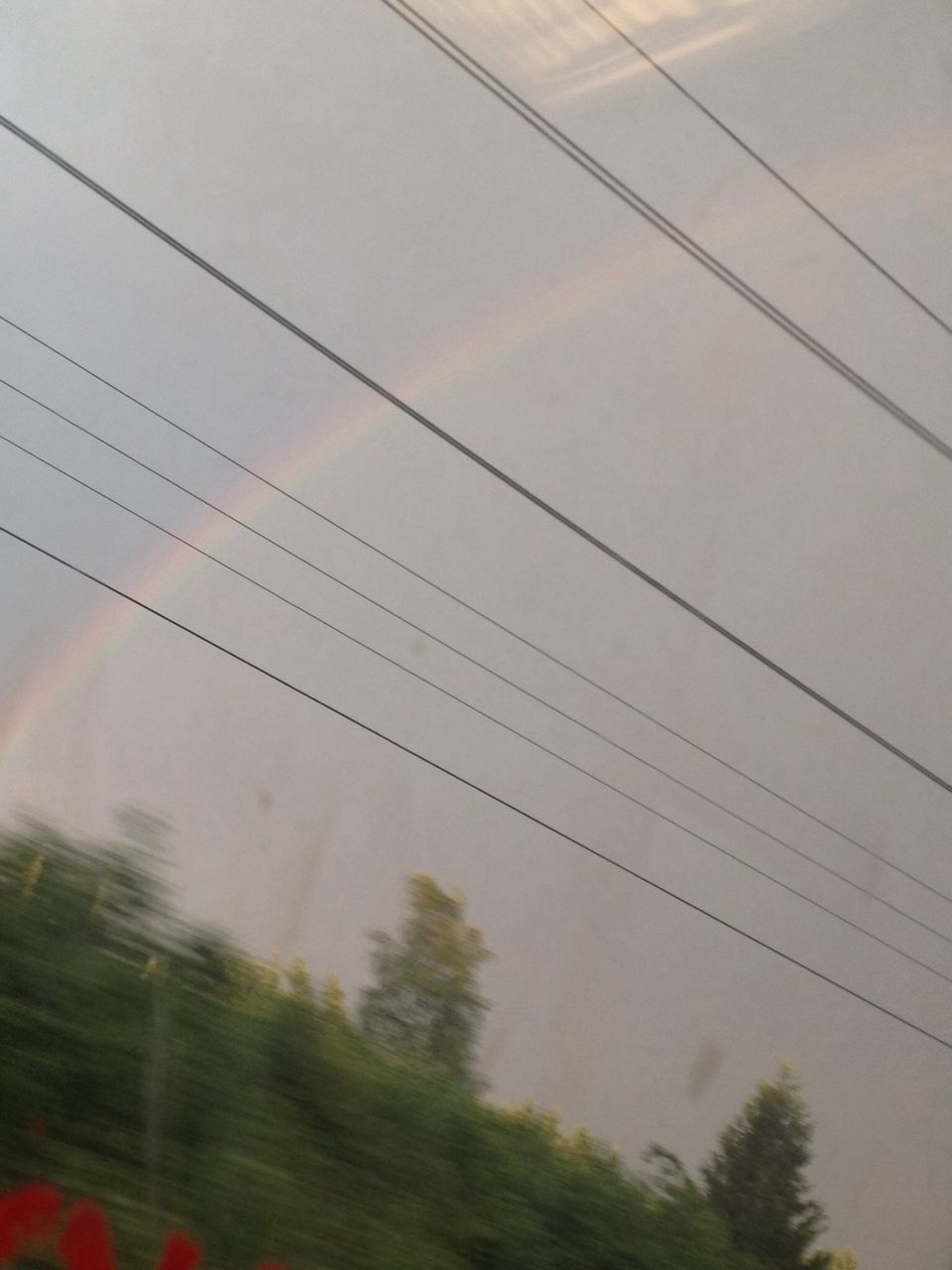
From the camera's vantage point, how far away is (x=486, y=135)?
159 cm

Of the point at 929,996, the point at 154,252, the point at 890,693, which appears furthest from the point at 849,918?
the point at 154,252

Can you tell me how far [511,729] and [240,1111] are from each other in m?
0.73

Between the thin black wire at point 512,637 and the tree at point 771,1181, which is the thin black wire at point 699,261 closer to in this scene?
the thin black wire at point 512,637

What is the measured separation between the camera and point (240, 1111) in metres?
0.80

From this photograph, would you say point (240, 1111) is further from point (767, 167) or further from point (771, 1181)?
point (767, 167)

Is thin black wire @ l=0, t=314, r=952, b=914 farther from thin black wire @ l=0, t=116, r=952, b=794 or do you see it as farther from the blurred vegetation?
the blurred vegetation

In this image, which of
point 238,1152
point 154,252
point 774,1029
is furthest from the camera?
point 774,1029

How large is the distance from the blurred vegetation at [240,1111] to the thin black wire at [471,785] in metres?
0.31

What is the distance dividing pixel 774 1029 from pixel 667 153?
49.2 inches

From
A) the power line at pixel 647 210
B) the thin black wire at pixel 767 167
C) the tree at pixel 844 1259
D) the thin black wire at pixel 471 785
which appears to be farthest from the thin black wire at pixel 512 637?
the thin black wire at pixel 767 167

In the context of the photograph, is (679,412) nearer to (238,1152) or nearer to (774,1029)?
(774,1029)

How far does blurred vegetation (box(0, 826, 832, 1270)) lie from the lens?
73cm

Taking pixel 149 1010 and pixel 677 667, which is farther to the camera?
pixel 677 667

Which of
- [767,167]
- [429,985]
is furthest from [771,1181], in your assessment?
[767,167]
